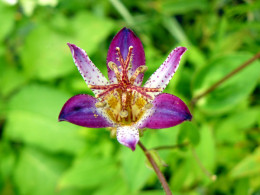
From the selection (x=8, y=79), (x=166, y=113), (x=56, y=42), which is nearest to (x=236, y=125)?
(x=166, y=113)

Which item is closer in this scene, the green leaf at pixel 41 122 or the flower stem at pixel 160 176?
the flower stem at pixel 160 176

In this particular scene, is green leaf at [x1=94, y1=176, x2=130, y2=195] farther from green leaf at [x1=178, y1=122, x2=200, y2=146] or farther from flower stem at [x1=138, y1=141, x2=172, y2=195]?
flower stem at [x1=138, y1=141, x2=172, y2=195]

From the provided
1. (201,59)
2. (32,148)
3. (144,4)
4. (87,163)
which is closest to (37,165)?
(32,148)

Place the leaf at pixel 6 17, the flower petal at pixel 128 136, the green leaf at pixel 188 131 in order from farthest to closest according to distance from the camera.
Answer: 1. the leaf at pixel 6 17
2. the green leaf at pixel 188 131
3. the flower petal at pixel 128 136

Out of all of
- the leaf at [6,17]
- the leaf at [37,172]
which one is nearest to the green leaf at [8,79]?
the leaf at [6,17]

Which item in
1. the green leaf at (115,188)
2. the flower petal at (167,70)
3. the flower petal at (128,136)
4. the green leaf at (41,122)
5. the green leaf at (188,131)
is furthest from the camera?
the green leaf at (41,122)

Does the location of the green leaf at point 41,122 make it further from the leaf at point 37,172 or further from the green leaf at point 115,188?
the green leaf at point 115,188

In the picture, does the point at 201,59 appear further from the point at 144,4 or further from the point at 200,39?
the point at 144,4

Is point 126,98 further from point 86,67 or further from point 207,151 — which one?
point 207,151

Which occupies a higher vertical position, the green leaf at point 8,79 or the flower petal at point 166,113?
the green leaf at point 8,79
